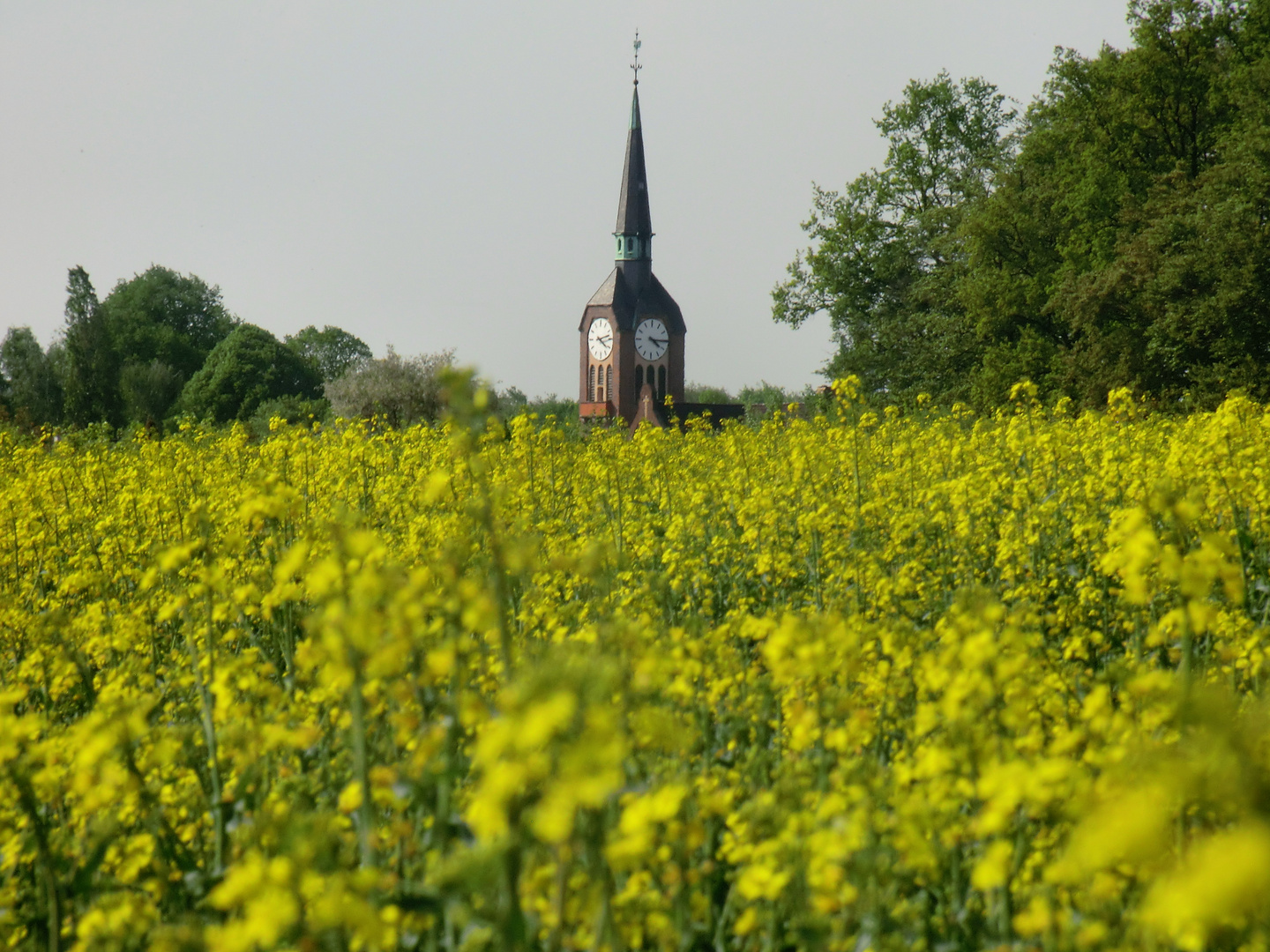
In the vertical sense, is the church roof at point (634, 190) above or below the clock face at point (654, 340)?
above

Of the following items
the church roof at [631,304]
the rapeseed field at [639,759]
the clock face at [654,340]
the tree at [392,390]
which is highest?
the church roof at [631,304]

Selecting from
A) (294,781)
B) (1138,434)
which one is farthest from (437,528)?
(1138,434)

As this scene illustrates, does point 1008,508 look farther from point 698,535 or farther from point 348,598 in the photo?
point 348,598

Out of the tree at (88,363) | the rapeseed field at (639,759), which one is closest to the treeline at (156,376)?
the tree at (88,363)

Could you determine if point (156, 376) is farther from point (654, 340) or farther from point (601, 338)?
point (654, 340)

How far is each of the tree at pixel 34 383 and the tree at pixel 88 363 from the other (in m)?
1.24

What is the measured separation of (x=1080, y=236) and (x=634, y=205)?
42.8 m

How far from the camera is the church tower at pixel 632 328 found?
67812mm

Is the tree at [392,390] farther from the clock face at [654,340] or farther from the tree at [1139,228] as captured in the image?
the clock face at [654,340]

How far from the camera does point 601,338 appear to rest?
227ft

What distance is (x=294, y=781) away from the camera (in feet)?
9.28

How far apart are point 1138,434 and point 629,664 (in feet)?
26.5

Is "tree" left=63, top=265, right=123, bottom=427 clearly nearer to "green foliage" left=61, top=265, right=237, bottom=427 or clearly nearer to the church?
"green foliage" left=61, top=265, right=237, bottom=427

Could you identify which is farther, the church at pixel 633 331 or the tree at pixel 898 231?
the church at pixel 633 331
